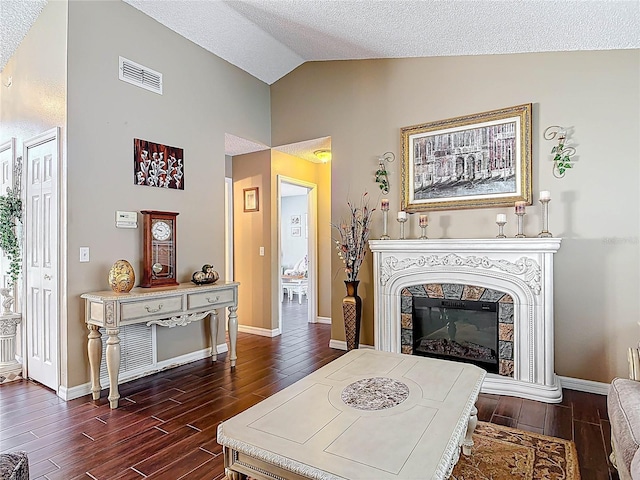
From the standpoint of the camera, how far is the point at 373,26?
11.0ft

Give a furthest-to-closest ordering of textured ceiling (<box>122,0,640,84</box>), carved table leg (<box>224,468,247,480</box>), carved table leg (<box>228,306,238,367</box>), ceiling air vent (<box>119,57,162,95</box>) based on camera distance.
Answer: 1. carved table leg (<box>228,306,238,367</box>)
2. ceiling air vent (<box>119,57,162,95</box>)
3. textured ceiling (<box>122,0,640,84</box>)
4. carved table leg (<box>224,468,247,480</box>)

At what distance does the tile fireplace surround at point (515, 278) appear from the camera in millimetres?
3051

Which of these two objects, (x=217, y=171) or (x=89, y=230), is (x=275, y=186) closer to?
(x=217, y=171)

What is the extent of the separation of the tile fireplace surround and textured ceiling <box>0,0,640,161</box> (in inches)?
62.1

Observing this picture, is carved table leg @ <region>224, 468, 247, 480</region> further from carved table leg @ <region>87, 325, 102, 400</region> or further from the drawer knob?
carved table leg @ <region>87, 325, 102, 400</region>

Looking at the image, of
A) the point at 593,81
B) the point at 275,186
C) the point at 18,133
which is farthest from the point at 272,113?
the point at 593,81

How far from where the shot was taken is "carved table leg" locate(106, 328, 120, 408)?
2.90 metres

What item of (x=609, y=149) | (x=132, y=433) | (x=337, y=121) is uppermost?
(x=337, y=121)

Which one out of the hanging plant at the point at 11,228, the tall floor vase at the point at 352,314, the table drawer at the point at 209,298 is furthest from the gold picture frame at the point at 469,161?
the hanging plant at the point at 11,228

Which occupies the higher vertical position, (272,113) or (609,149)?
(272,113)

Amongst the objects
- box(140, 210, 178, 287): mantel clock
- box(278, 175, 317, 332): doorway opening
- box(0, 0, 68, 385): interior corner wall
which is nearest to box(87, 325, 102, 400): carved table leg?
box(0, 0, 68, 385): interior corner wall

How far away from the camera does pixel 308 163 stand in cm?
582

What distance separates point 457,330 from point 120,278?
297cm

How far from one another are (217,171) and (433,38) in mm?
2571
